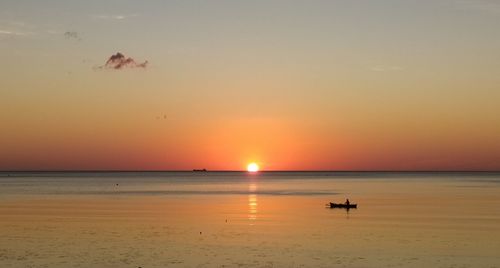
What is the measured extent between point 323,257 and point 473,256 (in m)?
8.96

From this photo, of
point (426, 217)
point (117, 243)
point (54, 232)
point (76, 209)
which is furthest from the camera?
point (76, 209)

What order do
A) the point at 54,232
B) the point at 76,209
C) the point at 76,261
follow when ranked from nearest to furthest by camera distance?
the point at 76,261 → the point at 54,232 → the point at 76,209

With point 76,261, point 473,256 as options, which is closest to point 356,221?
point 473,256

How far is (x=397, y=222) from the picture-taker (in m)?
58.6

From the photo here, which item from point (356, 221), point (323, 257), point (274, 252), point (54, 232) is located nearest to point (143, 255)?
point (274, 252)

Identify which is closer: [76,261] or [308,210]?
[76,261]

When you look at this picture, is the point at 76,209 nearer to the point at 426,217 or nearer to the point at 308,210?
the point at 308,210

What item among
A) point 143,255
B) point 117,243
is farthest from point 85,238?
point 143,255

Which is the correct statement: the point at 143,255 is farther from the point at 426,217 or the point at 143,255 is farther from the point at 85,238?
the point at 426,217

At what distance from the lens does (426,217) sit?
209 ft

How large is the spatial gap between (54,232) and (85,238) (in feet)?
15.9

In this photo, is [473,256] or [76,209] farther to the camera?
[76,209]

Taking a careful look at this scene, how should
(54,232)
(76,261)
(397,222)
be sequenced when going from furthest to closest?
1. (397,222)
2. (54,232)
3. (76,261)

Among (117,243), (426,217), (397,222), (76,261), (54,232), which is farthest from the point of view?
(426,217)
